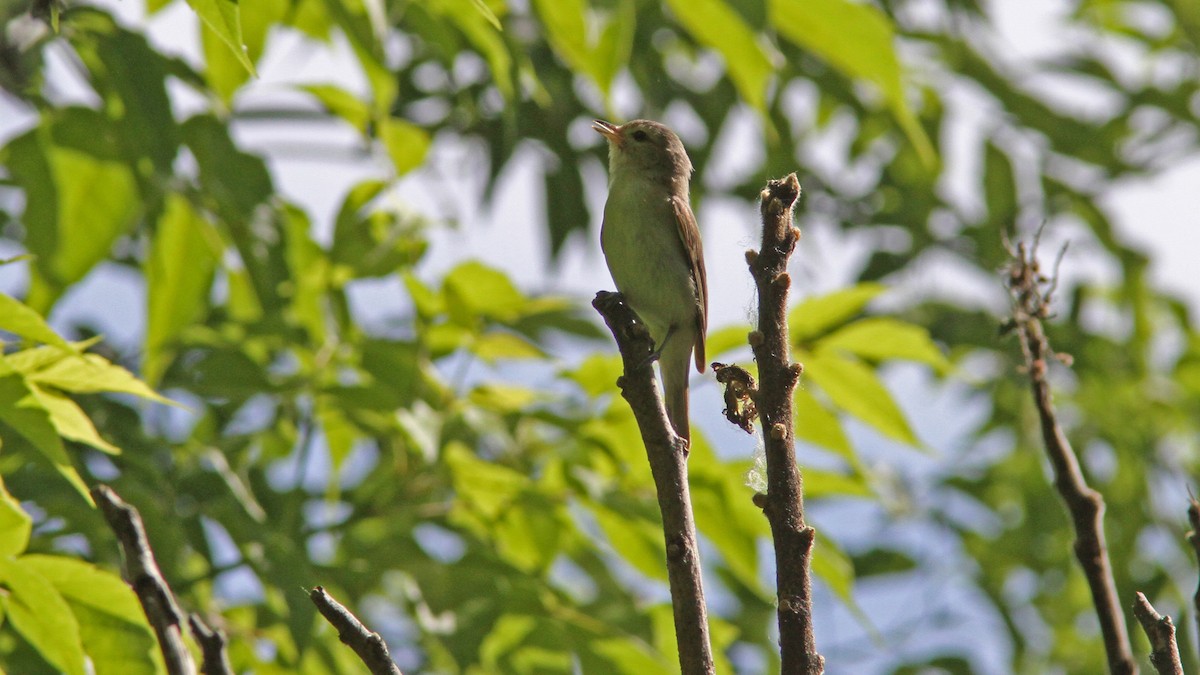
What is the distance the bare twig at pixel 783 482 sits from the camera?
1.35 m

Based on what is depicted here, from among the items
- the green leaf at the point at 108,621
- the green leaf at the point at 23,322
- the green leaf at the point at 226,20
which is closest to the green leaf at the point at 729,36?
the green leaf at the point at 226,20

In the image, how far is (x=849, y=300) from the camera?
348 centimetres

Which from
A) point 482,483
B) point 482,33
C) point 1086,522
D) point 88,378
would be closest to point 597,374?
point 482,483

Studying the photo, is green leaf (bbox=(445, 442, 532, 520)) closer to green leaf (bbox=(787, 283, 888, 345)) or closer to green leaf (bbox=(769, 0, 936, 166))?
green leaf (bbox=(787, 283, 888, 345))

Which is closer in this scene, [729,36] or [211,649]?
[211,649]

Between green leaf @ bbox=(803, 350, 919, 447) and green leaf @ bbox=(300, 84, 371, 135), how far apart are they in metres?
1.50

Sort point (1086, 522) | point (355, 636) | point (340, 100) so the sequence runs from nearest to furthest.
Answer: point (355, 636)
point (1086, 522)
point (340, 100)

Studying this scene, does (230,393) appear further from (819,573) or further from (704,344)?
(819,573)

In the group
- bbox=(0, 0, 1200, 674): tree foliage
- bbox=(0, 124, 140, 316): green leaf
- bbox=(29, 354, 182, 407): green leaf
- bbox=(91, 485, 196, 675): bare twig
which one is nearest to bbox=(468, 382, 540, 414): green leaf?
bbox=(0, 0, 1200, 674): tree foliage

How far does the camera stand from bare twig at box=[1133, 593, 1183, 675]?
143 centimetres

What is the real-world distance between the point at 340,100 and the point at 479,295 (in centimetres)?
69

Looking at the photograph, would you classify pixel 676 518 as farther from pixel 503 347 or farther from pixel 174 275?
pixel 174 275

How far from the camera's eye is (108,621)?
230cm

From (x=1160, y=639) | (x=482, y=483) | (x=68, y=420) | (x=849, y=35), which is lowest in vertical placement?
A: (x=68, y=420)
